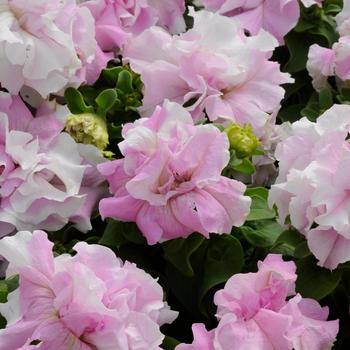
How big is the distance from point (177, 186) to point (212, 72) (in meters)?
0.22

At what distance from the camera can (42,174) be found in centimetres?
97

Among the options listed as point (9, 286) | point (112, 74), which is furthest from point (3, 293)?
point (112, 74)

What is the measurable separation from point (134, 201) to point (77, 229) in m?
0.14

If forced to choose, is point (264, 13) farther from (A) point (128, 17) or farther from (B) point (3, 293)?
(B) point (3, 293)

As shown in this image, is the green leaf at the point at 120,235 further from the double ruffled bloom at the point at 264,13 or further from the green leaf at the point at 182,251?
the double ruffled bloom at the point at 264,13

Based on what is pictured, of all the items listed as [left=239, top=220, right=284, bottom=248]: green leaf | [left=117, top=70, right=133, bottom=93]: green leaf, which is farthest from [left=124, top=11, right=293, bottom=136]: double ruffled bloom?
[left=239, top=220, right=284, bottom=248]: green leaf

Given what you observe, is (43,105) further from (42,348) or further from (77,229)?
(42,348)

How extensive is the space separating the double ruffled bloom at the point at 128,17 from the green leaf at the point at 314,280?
0.43 metres

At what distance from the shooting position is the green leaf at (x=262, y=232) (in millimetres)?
944

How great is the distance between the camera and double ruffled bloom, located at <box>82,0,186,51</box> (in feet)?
3.79

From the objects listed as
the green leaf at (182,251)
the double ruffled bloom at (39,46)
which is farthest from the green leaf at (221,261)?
the double ruffled bloom at (39,46)

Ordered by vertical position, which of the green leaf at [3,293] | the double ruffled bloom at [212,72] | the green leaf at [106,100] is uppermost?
the double ruffled bloom at [212,72]

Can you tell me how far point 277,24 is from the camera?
49.7 inches

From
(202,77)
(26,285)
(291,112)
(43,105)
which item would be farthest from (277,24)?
(26,285)
